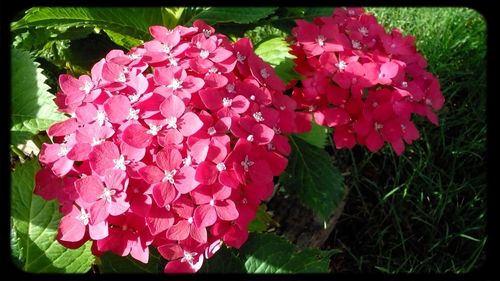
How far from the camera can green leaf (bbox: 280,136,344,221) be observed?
145 centimetres

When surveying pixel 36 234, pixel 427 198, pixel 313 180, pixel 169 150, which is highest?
pixel 169 150

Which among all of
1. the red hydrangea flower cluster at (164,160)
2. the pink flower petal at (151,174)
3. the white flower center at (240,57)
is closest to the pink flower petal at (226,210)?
the red hydrangea flower cluster at (164,160)

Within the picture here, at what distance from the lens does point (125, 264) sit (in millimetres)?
1289

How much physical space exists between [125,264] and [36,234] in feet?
0.62

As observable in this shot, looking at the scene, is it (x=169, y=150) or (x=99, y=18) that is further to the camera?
(x=99, y=18)

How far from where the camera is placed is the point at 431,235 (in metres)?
2.03

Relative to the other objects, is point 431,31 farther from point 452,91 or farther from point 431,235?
point 431,235

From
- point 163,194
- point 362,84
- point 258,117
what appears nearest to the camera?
point 163,194

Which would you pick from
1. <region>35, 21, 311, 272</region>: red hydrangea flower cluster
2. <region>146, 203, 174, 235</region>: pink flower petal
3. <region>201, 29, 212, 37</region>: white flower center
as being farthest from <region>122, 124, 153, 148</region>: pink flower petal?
<region>201, 29, 212, 37</region>: white flower center

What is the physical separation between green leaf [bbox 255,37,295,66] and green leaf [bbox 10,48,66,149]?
54 cm

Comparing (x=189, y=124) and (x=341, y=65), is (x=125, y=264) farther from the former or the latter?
(x=341, y=65)

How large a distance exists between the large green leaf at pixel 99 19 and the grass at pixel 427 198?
892mm

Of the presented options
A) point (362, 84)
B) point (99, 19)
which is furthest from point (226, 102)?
point (99, 19)

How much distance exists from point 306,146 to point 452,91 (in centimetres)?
104
